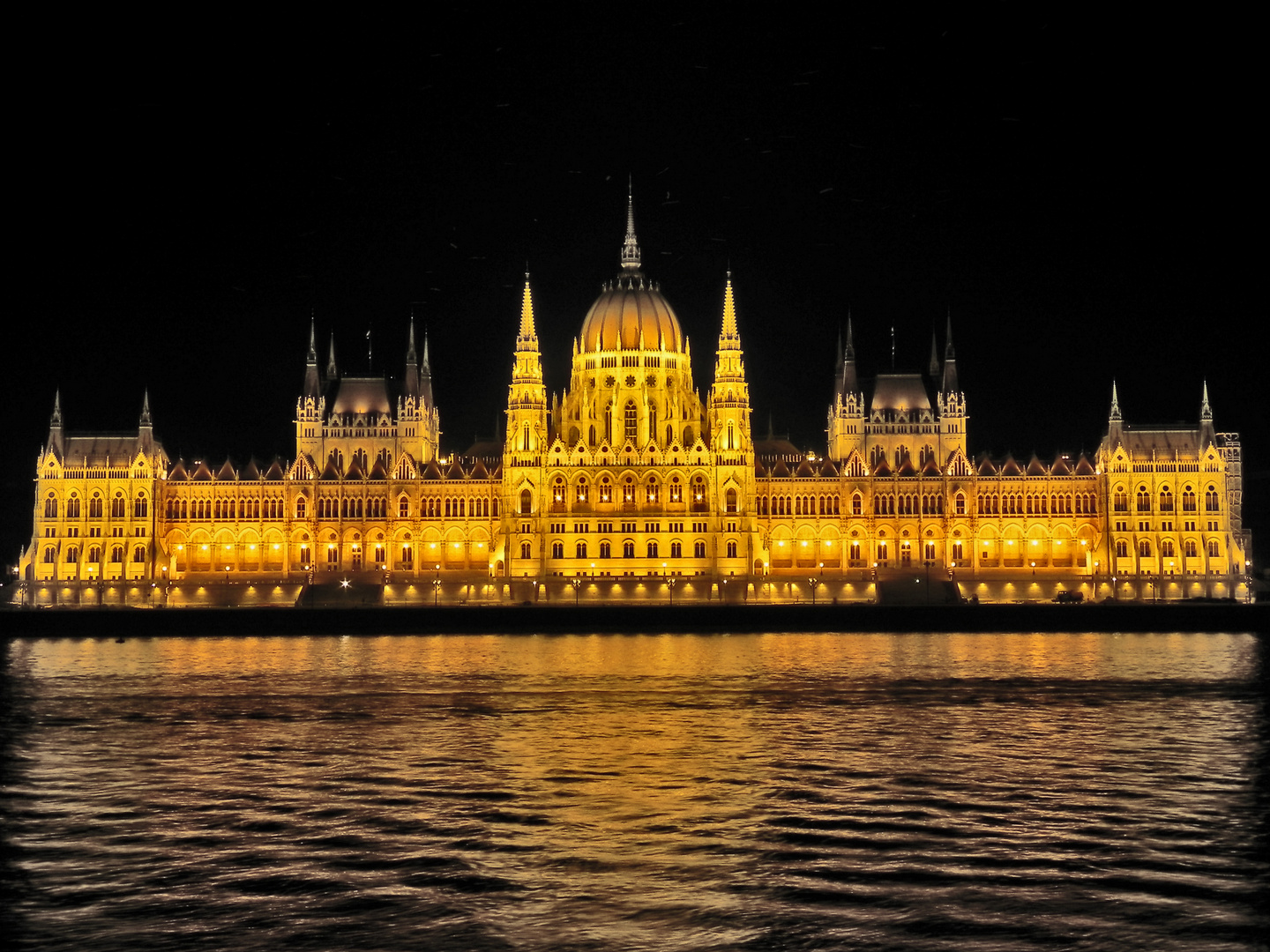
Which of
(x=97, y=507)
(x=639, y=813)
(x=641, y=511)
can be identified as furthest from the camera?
(x=97, y=507)

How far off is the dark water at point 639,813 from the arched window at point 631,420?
60.2 meters

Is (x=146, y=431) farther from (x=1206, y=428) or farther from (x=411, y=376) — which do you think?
(x=1206, y=428)

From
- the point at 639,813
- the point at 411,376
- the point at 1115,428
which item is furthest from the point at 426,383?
the point at 639,813

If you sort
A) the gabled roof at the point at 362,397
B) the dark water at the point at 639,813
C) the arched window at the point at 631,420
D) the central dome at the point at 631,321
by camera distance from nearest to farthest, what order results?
1. the dark water at the point at 639,813
2. the arched window at the point at 631,420
3. the central dome at the point at 631,321
4. the gabled roof at the point at 362,397

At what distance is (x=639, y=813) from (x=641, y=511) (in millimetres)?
80056

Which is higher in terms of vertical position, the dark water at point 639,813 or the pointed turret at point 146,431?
the pointed turret at point 146,431

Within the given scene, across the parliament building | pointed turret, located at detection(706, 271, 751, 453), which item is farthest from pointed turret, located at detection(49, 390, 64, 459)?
pointed turret, located at detection(706, 271, 751, 453)

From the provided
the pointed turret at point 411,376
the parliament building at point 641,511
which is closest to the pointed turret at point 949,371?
the parliament building at point 641,511

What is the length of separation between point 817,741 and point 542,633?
47883 mm

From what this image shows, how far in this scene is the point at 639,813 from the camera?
3055 cm

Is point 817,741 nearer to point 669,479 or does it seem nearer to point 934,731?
point 934,731

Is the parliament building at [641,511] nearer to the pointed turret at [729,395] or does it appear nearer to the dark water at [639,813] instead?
the pointed turret at [729,395]

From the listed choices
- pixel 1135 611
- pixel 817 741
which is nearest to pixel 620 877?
pixel 817 741

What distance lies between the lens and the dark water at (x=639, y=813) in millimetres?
23047
